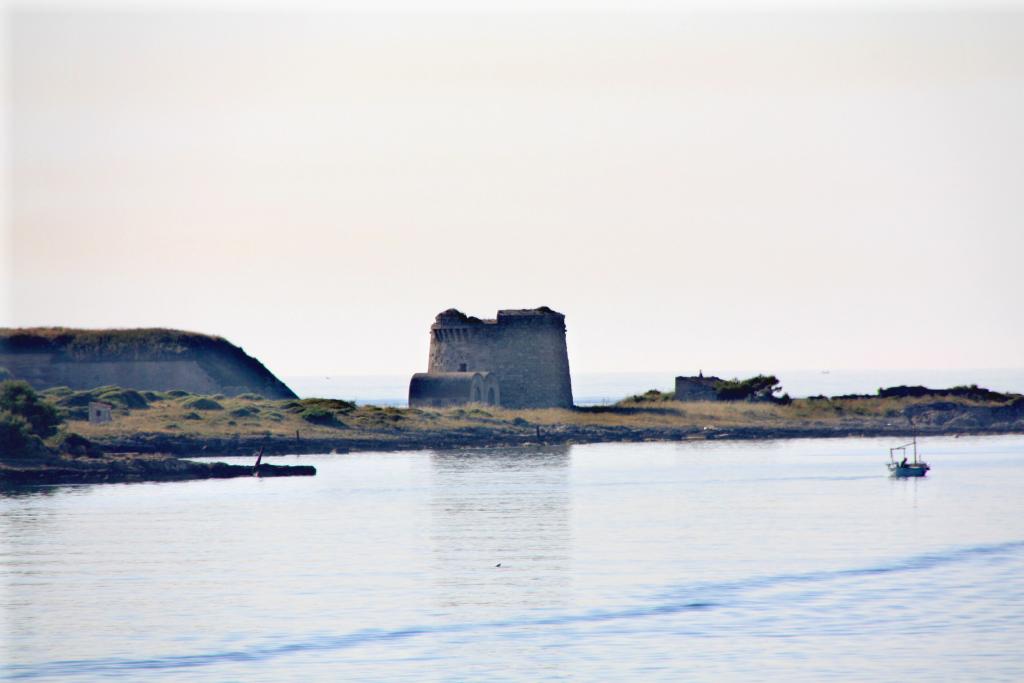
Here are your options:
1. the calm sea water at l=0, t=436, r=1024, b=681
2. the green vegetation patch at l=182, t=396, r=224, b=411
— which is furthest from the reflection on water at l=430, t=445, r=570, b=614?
the green vegetation patch at l=182, t=396, r=224, b=411

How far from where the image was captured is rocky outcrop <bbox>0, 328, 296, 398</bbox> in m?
70.8

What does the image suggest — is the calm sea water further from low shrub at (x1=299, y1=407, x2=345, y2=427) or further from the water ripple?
low shrub at (x1=299, y1=407, x2=345, y2=427)

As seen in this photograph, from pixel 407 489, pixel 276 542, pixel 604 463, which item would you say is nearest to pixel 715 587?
pixel 276 542

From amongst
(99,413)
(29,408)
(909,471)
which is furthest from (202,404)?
(909,471)

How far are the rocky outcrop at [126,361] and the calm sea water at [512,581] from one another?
24043 mm

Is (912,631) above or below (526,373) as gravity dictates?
below

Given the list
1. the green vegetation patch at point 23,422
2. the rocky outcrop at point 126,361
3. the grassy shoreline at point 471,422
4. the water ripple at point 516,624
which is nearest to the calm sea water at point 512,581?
the water ripple at point 516,624

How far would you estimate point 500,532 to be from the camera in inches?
1404

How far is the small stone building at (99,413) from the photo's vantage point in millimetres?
56156

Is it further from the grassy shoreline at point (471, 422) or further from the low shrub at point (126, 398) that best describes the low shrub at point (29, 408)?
the low shrub at point (126, 398)

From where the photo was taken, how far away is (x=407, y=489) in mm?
47062

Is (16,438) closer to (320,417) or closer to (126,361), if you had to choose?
(320,417)

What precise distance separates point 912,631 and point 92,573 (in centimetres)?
1437

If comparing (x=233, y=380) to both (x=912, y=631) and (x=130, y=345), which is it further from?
(x=912, y=631)
